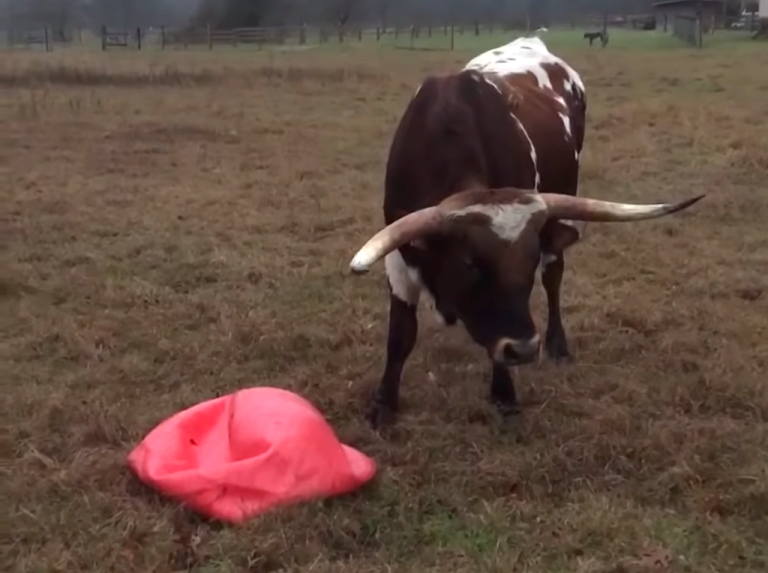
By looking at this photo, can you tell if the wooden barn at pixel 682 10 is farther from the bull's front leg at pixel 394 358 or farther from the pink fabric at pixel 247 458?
the pink fabric at pixel 247 458

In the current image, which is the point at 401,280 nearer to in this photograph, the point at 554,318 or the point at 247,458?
the point at 247,458

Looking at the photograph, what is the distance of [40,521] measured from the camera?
12.6 ft

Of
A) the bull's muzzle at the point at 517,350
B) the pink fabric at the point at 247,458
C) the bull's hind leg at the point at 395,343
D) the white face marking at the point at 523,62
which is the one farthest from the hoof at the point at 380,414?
the white face marking at the point at 523,62

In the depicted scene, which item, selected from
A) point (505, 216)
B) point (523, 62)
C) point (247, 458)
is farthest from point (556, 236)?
point (523, 62)

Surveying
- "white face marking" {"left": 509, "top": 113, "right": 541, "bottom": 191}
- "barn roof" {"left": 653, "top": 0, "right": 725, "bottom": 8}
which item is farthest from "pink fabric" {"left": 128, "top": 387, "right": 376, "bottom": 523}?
"barn roof" {"left": 653, "top": 0, "right": 725, "bottom": 8}

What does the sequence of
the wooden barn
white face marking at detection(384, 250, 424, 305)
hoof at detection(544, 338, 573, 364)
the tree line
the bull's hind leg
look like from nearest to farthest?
white face marking at detection(384, 250, 424, 305) → the bull's hind leg → hoof at detection(544, 338, 573, 364) → the tree line → the wooden barn

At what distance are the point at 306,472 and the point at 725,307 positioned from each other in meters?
3.38

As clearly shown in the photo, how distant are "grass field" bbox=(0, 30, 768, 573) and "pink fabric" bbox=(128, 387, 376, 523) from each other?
3.2 inches

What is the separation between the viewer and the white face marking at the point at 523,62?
6062 mm

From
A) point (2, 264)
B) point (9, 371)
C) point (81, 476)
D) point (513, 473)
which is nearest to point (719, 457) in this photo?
point (513, 473)

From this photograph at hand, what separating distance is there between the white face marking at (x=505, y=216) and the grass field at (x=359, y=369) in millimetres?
957

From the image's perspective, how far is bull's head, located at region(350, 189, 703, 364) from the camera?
13.0 feet

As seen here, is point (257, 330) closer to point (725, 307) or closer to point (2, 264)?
point (2, 264)

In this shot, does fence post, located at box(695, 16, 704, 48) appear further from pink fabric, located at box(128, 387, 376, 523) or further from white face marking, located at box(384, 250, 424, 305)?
pink fabric, located at box(128, 387, 376, 523)
